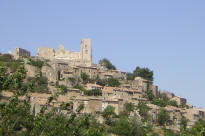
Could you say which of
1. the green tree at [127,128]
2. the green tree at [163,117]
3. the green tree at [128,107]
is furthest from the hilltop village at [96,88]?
the green tree at [127,128]

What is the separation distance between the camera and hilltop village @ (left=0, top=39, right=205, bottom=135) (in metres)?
62.0

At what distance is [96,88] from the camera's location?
2635 inches

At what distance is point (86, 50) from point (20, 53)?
41.5 feet

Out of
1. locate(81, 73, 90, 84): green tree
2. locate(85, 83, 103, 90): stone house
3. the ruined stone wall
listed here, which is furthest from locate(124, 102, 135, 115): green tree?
the ruined stone wall

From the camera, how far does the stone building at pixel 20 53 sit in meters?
74.9

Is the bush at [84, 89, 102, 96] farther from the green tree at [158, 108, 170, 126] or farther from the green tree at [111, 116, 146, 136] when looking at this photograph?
the green tree at [158, 108, 170, 126]

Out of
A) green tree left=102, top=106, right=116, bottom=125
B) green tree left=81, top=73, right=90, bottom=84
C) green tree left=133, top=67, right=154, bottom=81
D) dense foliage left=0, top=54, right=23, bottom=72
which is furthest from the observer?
green tree left=133, top=67, right=154, bottom=81

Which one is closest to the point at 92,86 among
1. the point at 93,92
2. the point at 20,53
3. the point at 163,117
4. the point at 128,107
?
the point at 93,92

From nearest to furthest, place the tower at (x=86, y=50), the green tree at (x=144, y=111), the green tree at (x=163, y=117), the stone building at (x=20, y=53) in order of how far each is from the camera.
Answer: the green tree at (x=144, y=111) < the green tree at (x=163, y=117) < the stone building at (x=20, y=53) < the tower at (x=86, y=50)

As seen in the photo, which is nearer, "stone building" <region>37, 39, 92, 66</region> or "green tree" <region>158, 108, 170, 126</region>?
"green tree" <region>158, 108, 170, 126</region>

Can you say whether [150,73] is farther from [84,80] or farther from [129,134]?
[129,134]

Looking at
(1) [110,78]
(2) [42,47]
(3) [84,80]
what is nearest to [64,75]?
(3) [84,80]

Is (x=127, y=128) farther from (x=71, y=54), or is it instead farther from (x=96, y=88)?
(x=71, y=54)

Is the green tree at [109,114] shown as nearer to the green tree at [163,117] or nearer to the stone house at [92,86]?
the stone house at [92,86]
